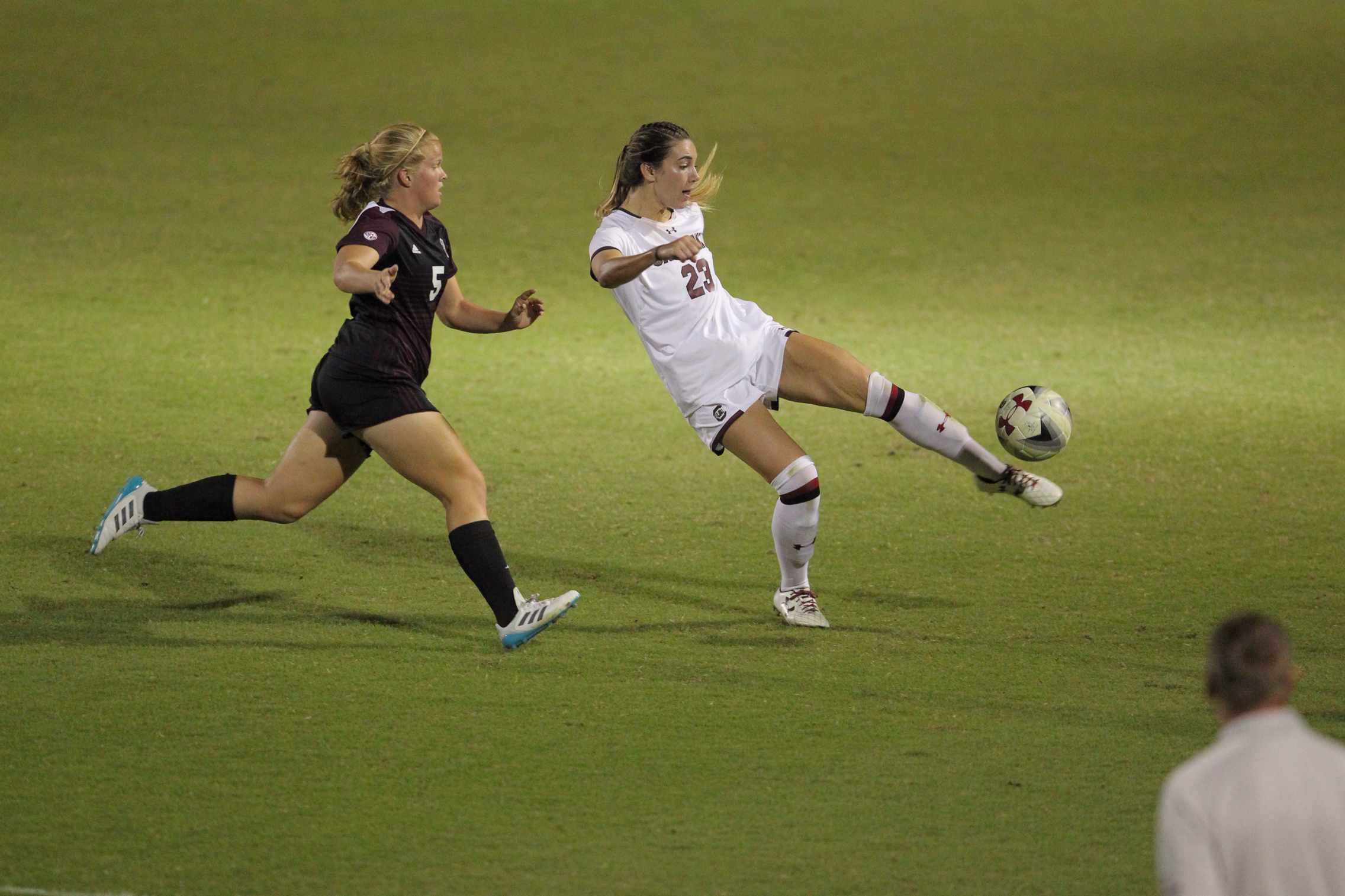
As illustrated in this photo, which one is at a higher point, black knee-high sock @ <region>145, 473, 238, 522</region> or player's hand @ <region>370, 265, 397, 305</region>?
player's hand @ <region>370, 265, 397, 305</region>

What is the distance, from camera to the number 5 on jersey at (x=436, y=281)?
5.00 meters

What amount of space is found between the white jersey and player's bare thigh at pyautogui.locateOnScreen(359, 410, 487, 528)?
864 millimetres

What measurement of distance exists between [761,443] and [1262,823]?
3280 millimetres

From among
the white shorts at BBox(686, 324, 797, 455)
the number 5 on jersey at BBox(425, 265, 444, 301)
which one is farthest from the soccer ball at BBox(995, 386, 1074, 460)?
the number 5 on jersey at BBox(425, 265, 444, 301)

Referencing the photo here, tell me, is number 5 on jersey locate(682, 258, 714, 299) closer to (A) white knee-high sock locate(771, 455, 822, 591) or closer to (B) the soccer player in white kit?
(B) the soccer player in white kit

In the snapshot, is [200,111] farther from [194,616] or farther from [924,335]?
[194,616]

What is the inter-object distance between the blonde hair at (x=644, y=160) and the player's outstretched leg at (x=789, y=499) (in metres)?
0.86

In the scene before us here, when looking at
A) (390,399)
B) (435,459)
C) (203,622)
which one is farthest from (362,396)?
(203,622)

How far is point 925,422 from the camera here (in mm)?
5355

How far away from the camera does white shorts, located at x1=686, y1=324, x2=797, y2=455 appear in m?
5.25

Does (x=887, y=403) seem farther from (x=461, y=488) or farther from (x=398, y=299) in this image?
(x=398, y=299)

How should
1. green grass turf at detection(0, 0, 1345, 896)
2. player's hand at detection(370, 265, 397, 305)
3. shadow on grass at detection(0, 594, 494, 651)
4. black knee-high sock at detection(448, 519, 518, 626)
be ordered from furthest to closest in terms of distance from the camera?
1. shadow on grass at detection(0, 594, 494, 651)
2. black knee-high sock at detection(448, 519, 518, 626)
3. player's hand at detection(370, 265, 397, 305)
4. green grass turf at detection(0, 0, 1345, 896)

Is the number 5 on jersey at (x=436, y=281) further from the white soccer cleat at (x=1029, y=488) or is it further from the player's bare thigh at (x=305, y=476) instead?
the white soccer cleat at (x=1029, y=488)

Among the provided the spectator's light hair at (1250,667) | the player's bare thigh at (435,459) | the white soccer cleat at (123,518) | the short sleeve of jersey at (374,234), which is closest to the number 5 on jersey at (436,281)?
the short sleeve of jersey at (374,234)
